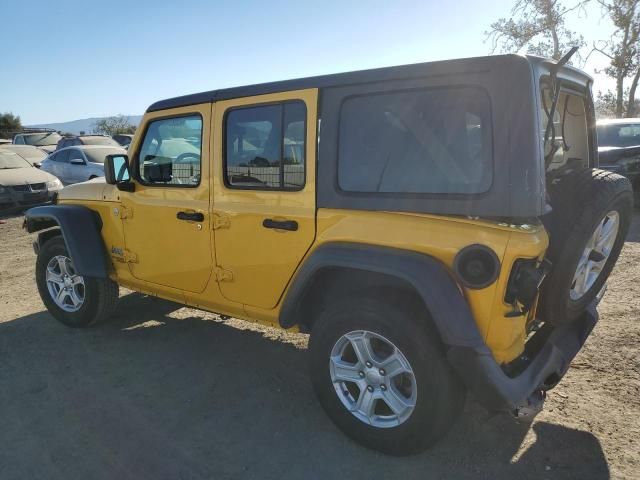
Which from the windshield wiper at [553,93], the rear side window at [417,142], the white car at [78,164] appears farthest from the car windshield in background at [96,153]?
the windshield wiper at [553,93]

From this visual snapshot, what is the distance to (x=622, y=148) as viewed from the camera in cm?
840

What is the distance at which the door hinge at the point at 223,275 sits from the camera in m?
3.26

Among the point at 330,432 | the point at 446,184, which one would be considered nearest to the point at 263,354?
the point at 330,432

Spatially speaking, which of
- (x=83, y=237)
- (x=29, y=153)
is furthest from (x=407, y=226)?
(x=29, y=153)

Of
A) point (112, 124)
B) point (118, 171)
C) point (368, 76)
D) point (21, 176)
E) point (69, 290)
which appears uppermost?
point (112, 124)

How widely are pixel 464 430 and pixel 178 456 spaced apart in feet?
5.34

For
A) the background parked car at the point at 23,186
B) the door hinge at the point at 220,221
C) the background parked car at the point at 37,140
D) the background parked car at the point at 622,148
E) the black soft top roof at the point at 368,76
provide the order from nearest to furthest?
the black soft top roof at the point at 368,76 < the door hinge at the point at 220,221 < the background parked car at the point at 622,148 < the background parked car at the point at 23,186 < the background parked car at the point at 37,140

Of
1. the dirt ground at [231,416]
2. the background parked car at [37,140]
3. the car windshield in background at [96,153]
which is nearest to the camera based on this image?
the dirt ground at [231,416]

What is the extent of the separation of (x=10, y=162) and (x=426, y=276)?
12648mm

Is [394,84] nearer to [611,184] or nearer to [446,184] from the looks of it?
[446,184]

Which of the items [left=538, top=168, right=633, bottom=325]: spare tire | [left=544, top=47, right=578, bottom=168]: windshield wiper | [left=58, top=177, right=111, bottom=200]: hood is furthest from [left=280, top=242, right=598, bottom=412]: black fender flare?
[left=58, top=177, right=111, bottom=200]: hood

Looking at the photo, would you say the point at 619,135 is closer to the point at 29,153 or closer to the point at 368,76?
the point at 368,76

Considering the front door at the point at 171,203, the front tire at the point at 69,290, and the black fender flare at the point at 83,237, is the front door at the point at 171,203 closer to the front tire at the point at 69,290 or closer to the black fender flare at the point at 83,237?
the black fender flare at the point at 83,237

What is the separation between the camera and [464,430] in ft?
9.22
